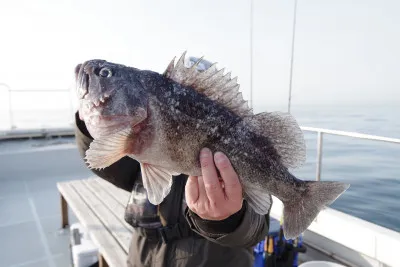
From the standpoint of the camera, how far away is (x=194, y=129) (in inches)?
55.4

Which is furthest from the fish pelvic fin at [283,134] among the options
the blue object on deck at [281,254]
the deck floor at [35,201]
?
the deck floor at [35,201]

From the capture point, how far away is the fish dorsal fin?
1435mm

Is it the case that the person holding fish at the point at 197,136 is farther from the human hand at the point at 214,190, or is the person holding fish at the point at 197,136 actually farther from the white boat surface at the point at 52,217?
the white boat surface at the point at 52,217

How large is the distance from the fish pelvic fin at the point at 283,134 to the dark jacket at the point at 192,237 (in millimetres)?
462

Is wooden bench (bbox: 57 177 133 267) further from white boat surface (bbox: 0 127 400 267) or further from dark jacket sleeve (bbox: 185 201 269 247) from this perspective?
dark jacket sleeve (bbox: 185 201 269 247)

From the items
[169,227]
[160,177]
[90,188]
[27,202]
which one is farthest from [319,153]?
[27,202]

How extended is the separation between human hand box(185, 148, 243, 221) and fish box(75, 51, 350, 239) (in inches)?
1.5

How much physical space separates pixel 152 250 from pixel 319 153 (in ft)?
7.43

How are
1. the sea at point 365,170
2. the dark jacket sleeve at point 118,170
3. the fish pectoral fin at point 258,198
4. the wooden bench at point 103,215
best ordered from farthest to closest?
1. the sea at point 365,170
2. the wooden bench at point 103,215
3. the dark jacket sleeve at point 118,170
4. the fish pectoral fin at point 258,198

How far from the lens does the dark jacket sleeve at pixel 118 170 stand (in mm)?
2197

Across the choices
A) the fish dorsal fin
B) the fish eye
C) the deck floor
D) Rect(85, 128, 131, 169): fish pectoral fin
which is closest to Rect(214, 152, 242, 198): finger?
the fish dorsal fin

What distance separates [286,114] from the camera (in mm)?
A: 1447

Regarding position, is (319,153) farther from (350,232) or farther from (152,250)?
(152,250)

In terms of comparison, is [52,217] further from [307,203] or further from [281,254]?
[307,203]
